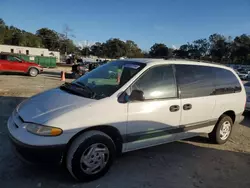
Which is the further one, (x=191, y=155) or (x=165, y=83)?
(x=191, y=155)

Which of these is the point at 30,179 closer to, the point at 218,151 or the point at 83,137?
the point at 83,137

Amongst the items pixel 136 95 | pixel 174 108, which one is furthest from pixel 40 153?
pixel 174 108

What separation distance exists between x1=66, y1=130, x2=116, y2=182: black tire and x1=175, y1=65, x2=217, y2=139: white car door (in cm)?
159

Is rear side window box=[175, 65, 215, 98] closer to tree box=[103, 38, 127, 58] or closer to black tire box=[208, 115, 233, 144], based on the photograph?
black tire box=[208, 115, 233, 144]

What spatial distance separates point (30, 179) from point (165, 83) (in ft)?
8.15

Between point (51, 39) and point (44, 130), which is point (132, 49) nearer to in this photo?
point (51, 39)

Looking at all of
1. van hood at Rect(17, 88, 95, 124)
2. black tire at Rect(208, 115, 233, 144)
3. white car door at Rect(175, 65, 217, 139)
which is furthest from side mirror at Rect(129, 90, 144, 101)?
black tire at Rect(208, 115, 233, 144)

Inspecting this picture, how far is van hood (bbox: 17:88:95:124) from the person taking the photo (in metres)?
3.38

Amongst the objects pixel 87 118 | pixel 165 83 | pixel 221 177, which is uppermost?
pixel 165 83

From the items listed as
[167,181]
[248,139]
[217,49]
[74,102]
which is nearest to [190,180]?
[167,181]

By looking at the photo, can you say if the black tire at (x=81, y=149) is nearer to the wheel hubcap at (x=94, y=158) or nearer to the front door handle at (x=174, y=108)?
the wheel hubcap at (x=94, y=158)

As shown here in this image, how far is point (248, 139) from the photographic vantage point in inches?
247

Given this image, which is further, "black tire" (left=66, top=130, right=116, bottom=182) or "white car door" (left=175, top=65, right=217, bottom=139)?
"white car door" (left=175, top=65, right=217, bottom=139)

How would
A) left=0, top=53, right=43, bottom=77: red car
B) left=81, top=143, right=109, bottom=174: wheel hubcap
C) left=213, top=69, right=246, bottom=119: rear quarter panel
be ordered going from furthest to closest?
left=0, top=53, right=43, bottom=77: red car < left=213, top=69, right=246, bottom=119: rear quarter panel < left=81, top=143, right=109, bottom=174: wheel hubcap
